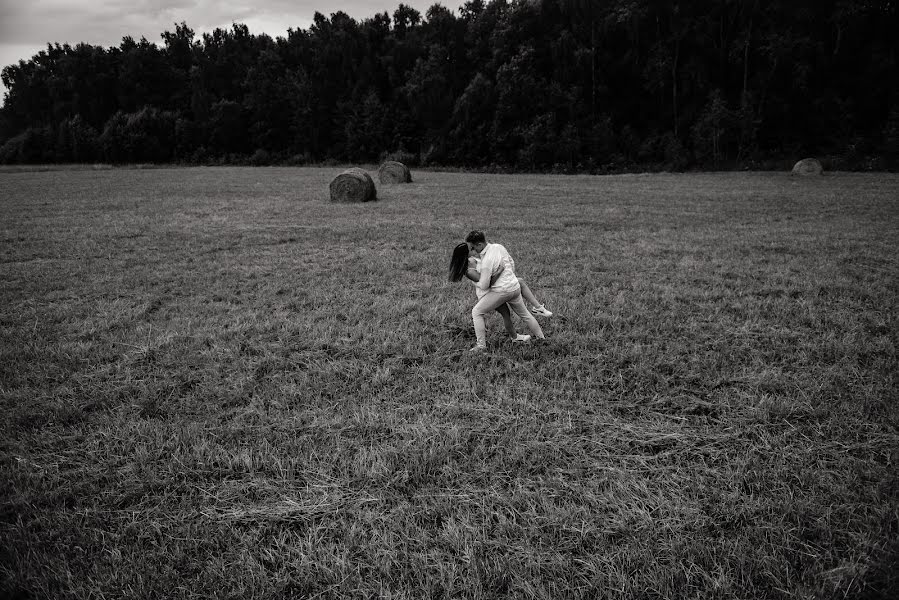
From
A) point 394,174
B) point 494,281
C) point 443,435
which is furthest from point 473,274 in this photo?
point 394,174

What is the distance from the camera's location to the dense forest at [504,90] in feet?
122

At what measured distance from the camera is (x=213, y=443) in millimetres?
3455

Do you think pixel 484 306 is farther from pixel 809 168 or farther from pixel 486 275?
pixel 809 168

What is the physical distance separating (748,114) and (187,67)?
79388mm

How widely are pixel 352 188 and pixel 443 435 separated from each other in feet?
50.9

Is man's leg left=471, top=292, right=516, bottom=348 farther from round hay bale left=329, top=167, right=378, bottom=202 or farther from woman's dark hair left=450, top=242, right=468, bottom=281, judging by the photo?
round hay bale left=329, top=167, right=378, bottom=202

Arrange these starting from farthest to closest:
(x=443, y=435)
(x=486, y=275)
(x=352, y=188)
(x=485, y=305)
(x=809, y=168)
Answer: (x=809, y=168) → (x=352, y=188) → (x=485, y=305) → (x=486, y=275) → (x=443, y=435)

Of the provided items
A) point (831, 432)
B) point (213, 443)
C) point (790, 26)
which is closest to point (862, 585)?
point (831, 432)

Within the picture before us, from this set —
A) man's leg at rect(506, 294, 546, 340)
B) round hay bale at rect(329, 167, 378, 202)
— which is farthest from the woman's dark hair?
round hay bale at rect(329, 167, 378, 202)

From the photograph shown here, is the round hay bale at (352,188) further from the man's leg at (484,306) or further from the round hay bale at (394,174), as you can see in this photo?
the man's leg at (484,306)

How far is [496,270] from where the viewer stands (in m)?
4.66

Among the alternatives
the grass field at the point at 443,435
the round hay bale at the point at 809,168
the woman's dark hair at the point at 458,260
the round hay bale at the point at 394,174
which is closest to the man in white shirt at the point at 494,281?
the woman's dark hair at the point at 458,260

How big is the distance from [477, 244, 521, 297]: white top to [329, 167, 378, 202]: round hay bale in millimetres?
13845

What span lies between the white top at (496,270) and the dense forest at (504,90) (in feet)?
117
